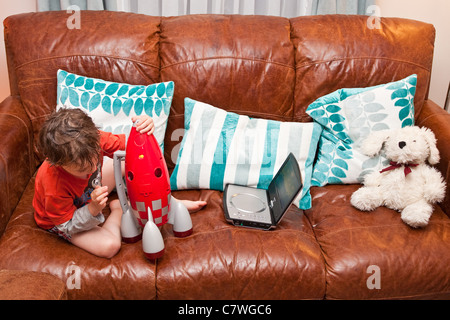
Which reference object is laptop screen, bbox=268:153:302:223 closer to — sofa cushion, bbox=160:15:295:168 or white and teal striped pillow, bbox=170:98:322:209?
white and teal striped pillow, bbox=170:98:322:209

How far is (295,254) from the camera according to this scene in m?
1.40

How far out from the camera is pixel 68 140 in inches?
48.7

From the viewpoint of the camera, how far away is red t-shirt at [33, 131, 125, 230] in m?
1.35

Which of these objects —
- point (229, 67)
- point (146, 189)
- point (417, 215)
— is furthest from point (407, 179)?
point (146, 189)

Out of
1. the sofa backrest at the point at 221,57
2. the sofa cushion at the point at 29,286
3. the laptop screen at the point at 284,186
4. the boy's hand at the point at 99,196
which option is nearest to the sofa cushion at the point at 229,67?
the sofa backrest at the point at 221,57

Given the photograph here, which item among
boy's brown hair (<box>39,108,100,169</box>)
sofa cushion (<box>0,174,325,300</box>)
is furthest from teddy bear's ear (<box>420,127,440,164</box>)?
boy's brown hair (<box>39,108,100,169</box>)

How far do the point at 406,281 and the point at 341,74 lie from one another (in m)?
0.88

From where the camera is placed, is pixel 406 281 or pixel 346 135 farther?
pixel 346 135

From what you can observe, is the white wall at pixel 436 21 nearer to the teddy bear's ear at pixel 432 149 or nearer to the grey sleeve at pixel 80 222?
the teddy bear's ear at pixel 432 149

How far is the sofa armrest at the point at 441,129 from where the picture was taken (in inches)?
62.6

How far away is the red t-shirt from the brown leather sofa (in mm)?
80

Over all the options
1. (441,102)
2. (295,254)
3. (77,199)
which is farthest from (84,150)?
(441,102)

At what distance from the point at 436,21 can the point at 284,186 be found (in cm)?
136
